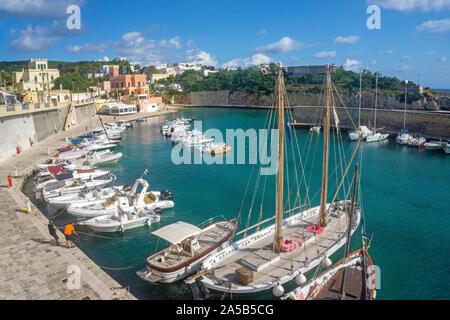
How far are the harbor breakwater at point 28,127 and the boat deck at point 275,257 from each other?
93.4 feet

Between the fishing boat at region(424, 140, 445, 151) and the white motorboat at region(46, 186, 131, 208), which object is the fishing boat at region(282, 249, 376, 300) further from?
the fishing boat at region(424, 140, 445, 151)

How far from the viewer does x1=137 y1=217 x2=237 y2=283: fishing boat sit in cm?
1411

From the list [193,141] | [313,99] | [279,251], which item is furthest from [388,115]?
[279,251]

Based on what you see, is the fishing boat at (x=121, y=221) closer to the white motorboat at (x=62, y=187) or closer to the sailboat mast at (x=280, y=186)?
the white motorboat at (x=62, y=187)

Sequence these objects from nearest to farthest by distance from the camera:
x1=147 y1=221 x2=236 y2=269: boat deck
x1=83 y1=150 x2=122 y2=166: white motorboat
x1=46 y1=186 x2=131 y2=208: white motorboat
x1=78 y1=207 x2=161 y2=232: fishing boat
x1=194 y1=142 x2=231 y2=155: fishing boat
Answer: x1=147 y1=221 x2=236 y2=269: boat deck → x1=78 y1=207 x2=161 y2=232: fishing boat → x1=46 y1=186 x2=131 y2=208: white motorboat → x1=83 y1=150 x2=122 y2=166: white motorboat → x1=194 y1=142 x2=231 y2=155: fishing boat

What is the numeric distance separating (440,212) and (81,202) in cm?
2371

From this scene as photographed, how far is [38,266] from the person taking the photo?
13.8 metres

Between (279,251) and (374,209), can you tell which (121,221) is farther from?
(374,209)

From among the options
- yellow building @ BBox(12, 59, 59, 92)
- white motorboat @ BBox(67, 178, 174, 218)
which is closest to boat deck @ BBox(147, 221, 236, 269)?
white motorboat @ BBox(67, 178, 174, 218)

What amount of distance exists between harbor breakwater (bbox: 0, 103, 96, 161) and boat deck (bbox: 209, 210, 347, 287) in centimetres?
2848

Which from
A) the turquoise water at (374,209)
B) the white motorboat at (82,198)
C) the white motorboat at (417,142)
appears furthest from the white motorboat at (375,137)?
the white motorboat at (82,198)

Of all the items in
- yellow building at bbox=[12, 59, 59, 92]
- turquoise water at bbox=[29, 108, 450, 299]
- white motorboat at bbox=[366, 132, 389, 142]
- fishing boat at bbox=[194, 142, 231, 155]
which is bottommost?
turquoise water at bbox=[29, 108, 450, 299]
